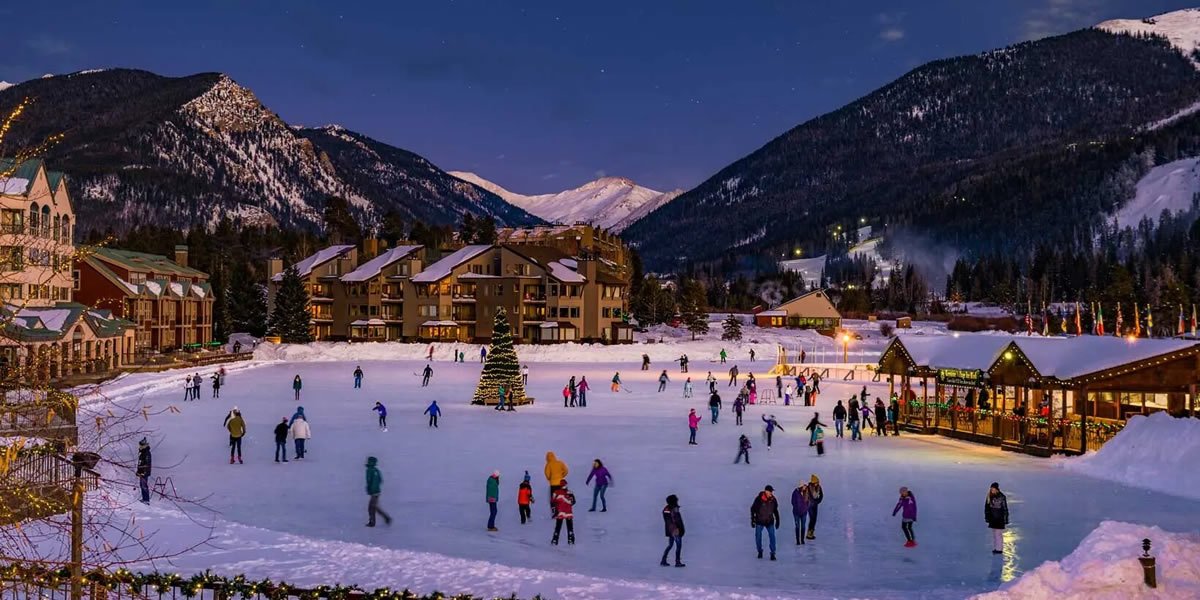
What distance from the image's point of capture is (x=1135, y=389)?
86.1 ft

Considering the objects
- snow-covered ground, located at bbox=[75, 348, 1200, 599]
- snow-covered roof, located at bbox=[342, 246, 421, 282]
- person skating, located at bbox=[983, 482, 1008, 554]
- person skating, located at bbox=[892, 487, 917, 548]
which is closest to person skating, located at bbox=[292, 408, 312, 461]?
snow-covered ground, located at bbox=[75, 348, 1200, 599]

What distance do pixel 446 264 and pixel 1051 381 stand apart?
232 ft

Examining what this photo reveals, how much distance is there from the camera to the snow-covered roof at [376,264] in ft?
300

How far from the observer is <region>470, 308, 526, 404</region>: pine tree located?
38.0 m

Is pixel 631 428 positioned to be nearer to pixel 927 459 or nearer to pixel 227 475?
pixel 927 459

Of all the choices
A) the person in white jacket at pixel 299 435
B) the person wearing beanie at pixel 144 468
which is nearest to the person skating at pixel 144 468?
the person wearing beanie at pixel 144 468

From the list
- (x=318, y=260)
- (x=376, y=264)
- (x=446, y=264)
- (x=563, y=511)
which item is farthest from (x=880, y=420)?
(x=318, y=260)

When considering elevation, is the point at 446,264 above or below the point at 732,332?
above

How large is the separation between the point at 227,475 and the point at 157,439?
23.7ft

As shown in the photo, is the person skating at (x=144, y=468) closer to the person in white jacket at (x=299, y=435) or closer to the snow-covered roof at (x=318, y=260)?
the person in white jacket at (x=299, y=435)

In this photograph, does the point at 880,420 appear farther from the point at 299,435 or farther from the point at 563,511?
the point at 563,511

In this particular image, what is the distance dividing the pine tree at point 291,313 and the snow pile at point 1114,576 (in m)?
78.5

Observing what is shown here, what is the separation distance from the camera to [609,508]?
1820 cm

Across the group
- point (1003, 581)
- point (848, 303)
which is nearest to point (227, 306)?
point (1003, 581)
